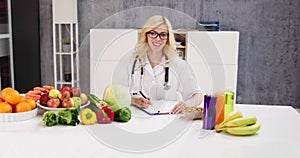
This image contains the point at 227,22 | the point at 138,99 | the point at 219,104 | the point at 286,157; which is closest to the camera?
the point at 286,157

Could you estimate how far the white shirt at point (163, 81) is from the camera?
4.85 ft

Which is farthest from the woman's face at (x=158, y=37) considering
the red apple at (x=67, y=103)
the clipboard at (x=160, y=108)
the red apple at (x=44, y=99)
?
the red apple at (x=44, y=99)

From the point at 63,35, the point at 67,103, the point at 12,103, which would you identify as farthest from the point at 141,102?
the point at 63,35

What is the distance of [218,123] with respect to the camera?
4.99ft

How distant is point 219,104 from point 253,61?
2.72 m

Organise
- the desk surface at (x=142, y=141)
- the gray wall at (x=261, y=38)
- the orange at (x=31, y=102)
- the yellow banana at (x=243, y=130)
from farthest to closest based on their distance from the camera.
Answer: the gray wall at (x=261, y=38), the orange at (x=31, y=102), the yellow banana at (x=243, y=130), the desk surface at (x=142, y=141)

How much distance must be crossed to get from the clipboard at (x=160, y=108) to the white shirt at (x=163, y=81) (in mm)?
57

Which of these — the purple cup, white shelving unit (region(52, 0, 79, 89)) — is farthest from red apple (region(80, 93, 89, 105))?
white shelving unit (region(52, 0, 79, 89))

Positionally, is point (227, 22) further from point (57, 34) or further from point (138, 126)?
point (138, 126)

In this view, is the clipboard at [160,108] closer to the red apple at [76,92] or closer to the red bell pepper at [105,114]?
the red bell pepper at [105,114]

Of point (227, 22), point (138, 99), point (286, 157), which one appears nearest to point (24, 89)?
point (227, 22)

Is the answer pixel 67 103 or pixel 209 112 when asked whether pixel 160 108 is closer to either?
pixel 209 112

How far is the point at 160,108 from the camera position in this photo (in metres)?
1.71

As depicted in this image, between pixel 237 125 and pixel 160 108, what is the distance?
0.40 metres
